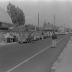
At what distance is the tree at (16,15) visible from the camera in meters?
98.4

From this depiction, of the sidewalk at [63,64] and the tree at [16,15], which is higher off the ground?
the tree at [16,15]

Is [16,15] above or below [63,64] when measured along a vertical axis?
above

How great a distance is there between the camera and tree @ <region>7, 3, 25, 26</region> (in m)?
98.4

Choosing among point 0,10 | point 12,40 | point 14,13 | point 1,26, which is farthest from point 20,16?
point 12,40

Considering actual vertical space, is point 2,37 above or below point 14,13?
below

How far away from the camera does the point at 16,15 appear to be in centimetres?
9881

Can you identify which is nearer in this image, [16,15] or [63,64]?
[63,64]

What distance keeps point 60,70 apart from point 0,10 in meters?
60.9

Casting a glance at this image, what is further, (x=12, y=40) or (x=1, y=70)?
(x=12, y=40)

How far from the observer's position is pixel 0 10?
219 feet

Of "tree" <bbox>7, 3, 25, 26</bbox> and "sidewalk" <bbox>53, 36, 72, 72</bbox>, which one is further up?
"tree" <bbox>7, 3, 25, 26</bbox>

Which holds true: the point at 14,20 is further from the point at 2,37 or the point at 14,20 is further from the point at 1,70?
the point at 1,70

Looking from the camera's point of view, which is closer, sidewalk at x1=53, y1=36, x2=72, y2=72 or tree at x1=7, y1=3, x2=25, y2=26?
sidewalk at x1=53, y1=36, x2=72, y2=72

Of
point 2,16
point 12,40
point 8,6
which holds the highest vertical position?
point 8,6
